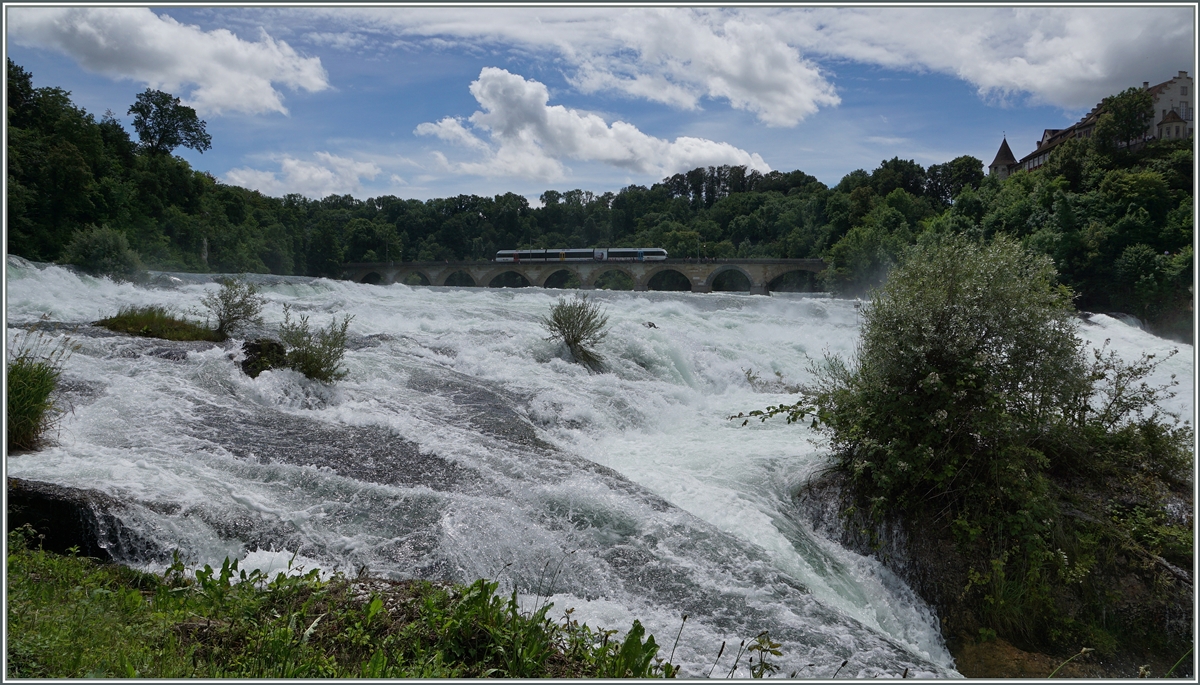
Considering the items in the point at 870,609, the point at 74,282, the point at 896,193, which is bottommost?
the point at 870,609

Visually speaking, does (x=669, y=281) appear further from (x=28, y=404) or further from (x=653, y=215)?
(x=28, y=404)

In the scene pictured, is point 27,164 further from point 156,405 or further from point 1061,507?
point 1061,507

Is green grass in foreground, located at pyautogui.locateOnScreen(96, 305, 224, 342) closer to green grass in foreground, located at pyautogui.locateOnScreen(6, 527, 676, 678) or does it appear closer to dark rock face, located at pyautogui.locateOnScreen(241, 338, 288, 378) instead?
dark rock face, located at pyautogui.locateOnScreen(241, 338, 288, 378)

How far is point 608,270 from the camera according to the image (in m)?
66.6

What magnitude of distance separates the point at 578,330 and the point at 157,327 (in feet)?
25.9

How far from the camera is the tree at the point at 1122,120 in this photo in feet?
107

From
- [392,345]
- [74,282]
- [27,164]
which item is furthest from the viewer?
[27,164]

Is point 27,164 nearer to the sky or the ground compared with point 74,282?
nearer to the sky

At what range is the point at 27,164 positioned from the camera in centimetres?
2834

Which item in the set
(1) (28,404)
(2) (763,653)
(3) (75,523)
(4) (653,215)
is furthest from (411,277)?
(2) (763,653)

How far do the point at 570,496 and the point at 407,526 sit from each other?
5.26ft

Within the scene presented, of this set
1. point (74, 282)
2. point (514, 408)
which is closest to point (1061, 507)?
point (514, 408)

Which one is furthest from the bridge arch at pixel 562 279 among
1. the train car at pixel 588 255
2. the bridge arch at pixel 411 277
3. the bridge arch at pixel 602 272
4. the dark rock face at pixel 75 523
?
the dark rock face at pixel 75 523

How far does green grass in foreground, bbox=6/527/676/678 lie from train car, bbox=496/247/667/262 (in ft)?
205
